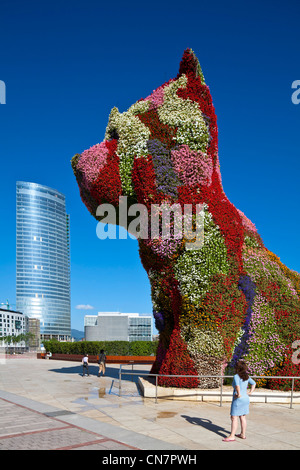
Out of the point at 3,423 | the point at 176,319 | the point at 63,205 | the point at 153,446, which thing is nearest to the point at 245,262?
the point at 176,319

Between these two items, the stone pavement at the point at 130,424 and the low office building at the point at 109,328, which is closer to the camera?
the stone pavement at the point at 130,424

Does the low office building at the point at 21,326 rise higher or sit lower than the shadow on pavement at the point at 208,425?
lower

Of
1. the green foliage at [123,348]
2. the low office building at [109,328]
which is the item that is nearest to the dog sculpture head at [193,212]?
the green foliage at [123,348]

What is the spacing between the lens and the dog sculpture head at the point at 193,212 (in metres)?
11.4

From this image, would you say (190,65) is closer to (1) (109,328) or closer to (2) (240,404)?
(2) (240,404)

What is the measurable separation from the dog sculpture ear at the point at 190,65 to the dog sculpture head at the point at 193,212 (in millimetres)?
31

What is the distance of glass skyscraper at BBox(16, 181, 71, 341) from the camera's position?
156750 millimetres

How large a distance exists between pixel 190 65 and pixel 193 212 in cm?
471

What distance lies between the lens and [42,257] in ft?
525

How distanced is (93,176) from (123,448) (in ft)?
26.5

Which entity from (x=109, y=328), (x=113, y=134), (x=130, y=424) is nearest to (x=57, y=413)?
(x=130, y=424)

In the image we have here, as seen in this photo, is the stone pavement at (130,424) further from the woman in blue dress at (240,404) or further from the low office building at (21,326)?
the low office building at (21,326)

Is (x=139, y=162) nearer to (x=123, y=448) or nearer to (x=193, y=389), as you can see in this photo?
(x=193, y=389)

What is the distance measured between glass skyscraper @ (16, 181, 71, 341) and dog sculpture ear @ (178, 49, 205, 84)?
5979 inches
